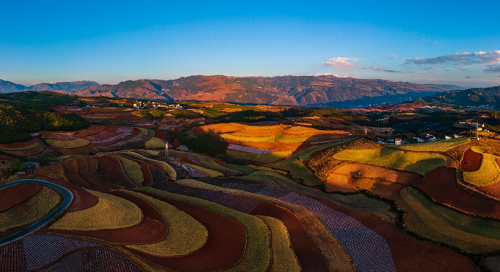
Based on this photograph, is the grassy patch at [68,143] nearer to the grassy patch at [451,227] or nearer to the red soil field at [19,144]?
the red soil field at [19,144]

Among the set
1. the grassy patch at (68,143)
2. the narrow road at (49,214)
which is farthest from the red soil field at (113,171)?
the grassy patch at (68,143)

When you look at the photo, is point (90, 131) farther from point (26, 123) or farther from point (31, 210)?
point (31, 210)

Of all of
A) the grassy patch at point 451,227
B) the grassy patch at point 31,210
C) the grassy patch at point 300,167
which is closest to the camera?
the grassy patch at point 31,210

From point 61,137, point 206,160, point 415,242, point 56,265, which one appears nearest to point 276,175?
point 206,160

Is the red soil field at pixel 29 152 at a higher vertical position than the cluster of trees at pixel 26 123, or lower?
lower

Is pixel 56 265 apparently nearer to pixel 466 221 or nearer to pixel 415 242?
pixel 415 242

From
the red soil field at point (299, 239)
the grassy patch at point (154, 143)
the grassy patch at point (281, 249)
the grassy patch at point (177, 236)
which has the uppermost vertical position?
the grassy patch at point (177, 236)
